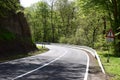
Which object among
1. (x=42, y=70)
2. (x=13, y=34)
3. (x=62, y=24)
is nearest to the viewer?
(x=42, y=70)

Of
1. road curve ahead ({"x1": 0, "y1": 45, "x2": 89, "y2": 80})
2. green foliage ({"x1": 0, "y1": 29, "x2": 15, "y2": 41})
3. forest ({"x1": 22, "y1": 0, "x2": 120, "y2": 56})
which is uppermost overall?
forest ({"x1": 22, "y1": 0, "x2": 120, "y2": 56})

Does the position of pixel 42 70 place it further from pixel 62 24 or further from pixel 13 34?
pixel 62 24

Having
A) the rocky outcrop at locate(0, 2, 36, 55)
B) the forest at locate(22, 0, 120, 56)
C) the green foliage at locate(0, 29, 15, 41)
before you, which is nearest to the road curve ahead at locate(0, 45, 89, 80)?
the rocky outcrop at locate(0, 2, 36, 55)

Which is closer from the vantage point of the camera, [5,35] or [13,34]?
[5,35]

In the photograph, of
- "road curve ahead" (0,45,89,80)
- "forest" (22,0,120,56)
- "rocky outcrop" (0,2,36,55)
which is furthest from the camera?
"forest" (22,0,120,56)

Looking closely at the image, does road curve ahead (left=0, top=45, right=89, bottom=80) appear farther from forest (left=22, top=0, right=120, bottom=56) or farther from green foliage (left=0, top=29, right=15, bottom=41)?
forest (left=22, top=0, right=120, bottom=56)

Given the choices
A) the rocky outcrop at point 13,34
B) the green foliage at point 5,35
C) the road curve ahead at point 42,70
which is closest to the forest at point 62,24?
the rocky outcrop at point 13,34

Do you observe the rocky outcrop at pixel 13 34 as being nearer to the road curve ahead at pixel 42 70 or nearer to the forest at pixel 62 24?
the road curve ahead at pixel 42 70

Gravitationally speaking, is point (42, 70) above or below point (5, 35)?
below

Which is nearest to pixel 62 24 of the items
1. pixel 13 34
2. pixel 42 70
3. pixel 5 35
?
pixel 13 34

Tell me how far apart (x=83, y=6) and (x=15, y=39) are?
10325 millimetres

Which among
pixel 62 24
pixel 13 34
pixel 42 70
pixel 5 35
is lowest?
pixel 42 70

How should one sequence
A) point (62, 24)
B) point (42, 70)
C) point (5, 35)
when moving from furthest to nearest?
point (62, 24) → point (5, 35) → point (42, 70)

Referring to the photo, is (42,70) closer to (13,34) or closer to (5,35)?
(5,35)
